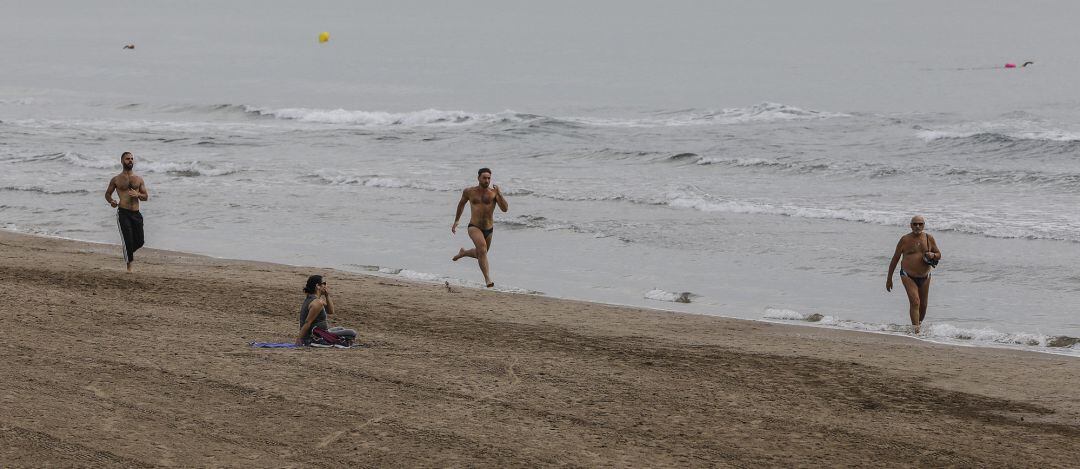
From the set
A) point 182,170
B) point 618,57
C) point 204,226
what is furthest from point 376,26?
point 204,226

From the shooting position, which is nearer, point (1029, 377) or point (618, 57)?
point (1029, 377)

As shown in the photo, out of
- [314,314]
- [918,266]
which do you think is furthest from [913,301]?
[314,314]

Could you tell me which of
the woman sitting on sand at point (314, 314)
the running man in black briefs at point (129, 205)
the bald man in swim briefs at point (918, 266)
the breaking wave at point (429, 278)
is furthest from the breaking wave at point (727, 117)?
the woman sitting on sand at point (314, 314)

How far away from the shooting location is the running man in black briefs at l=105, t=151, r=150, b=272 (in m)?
13.1

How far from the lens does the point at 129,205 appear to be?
522 inches

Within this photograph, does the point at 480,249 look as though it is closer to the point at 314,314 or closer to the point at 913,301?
the point at 314,314

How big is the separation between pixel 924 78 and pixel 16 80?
41724 mm

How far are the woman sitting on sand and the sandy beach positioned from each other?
0.25 m

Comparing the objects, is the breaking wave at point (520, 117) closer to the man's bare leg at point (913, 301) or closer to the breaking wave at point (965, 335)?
the breaking wave at point (965, 335)

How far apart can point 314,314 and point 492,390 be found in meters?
1.94

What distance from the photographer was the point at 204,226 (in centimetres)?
1856

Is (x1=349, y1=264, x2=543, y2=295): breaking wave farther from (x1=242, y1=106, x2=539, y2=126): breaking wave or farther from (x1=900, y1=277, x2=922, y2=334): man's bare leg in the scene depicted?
(x1=242, y1=106, x2=539, y2=126): breaking wave

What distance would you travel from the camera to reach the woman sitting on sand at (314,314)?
383 inches

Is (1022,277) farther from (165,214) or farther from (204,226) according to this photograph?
(165,214)
